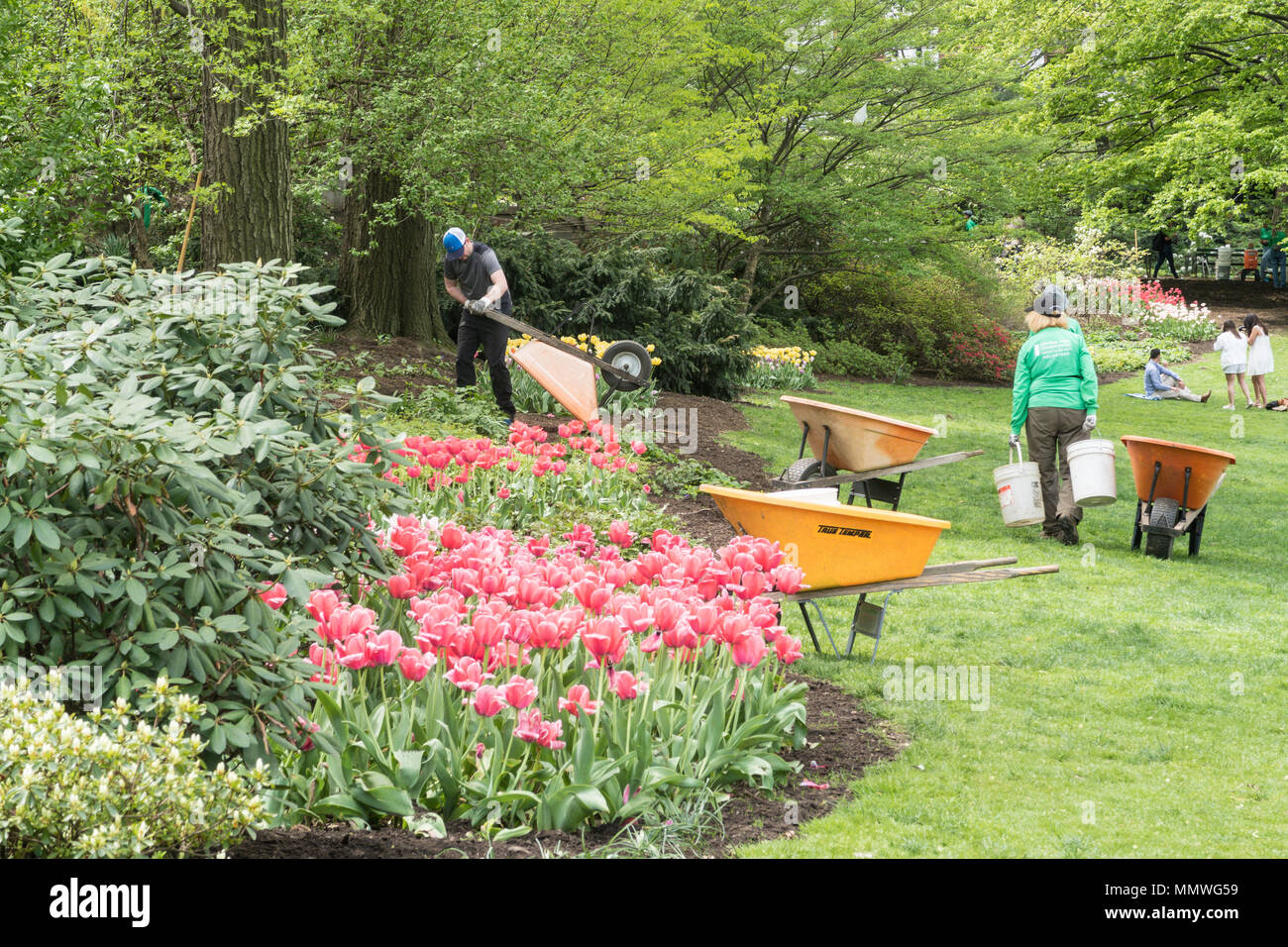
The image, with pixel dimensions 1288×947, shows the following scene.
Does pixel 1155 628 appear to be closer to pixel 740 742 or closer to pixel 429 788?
pixel 740 742

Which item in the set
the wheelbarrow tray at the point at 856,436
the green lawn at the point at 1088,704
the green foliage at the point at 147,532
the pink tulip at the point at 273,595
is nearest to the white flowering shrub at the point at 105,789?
the green foliage at the point at 147,532

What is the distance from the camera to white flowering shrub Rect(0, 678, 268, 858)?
2.33 meters

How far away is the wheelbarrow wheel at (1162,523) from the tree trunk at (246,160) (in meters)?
7.28

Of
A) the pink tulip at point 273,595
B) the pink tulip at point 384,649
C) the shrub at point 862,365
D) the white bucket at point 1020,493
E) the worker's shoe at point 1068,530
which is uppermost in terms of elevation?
the shrub at point 862,365

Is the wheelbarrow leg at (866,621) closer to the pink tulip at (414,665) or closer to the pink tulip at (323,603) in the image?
the pink tulip at (414,665)

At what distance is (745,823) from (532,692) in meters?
0.91

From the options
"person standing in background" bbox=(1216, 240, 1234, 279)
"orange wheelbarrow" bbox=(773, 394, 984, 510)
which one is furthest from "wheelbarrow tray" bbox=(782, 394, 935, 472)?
"person standing in background" bbox=(1216, 240, 1234, 279)

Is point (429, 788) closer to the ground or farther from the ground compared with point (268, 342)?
closer to the ground

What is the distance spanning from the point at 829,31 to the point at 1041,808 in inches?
730

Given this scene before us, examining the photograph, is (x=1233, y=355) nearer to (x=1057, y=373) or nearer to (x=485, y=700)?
(x=1057, y=373)

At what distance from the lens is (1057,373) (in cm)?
902

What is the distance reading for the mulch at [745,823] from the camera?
9.64 feet
